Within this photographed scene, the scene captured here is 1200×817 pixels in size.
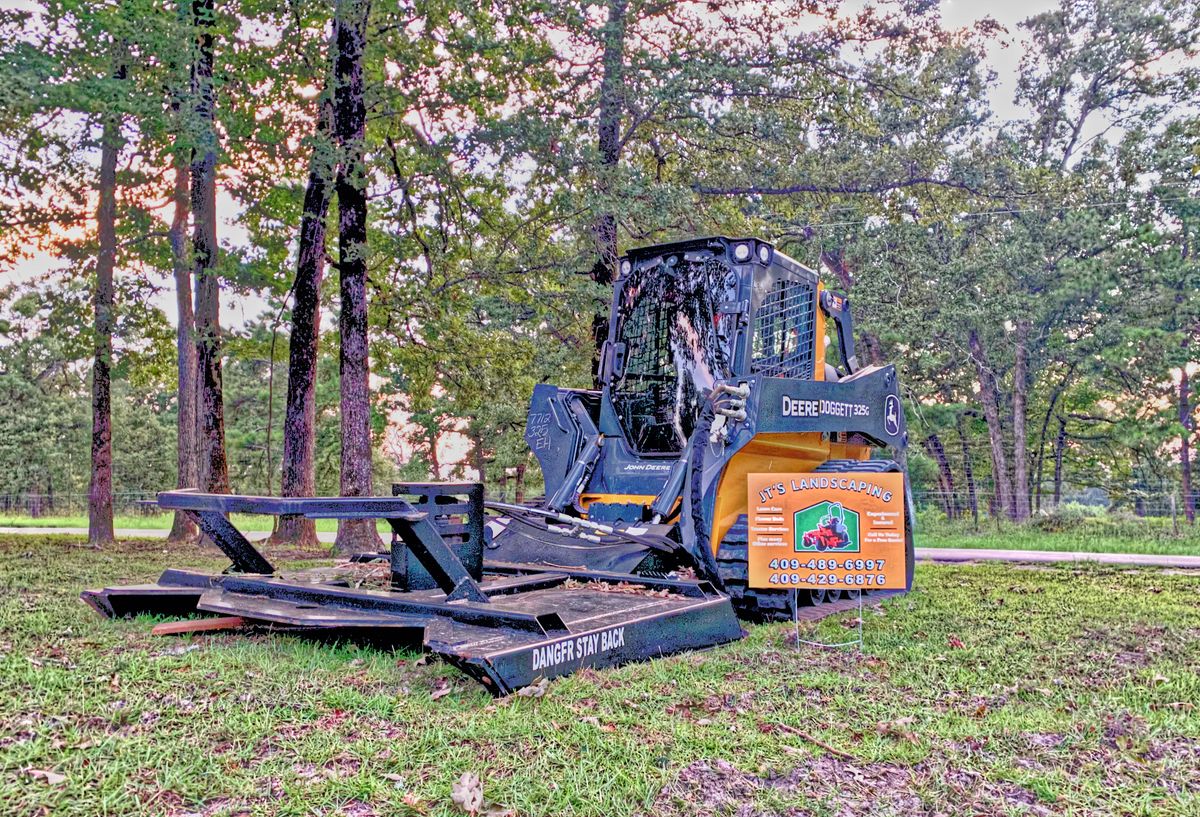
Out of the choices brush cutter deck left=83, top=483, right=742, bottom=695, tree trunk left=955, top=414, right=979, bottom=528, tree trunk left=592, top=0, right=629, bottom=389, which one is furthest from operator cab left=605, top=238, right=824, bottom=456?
tree trunk left=955, top=414, right=979, bottom=528

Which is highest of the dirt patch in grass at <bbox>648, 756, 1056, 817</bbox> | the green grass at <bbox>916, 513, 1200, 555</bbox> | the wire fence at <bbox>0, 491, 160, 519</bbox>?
the dirt patch in grass at <bbox>648, 756, 1056, 817</bbox>

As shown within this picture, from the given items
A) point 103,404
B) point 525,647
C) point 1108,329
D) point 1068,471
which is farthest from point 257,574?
point 1068,471

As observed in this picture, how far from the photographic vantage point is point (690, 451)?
6602mm

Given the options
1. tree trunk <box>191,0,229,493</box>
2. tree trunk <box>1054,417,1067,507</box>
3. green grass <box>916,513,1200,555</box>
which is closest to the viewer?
tree trunk <box>191,0,229,493</box>

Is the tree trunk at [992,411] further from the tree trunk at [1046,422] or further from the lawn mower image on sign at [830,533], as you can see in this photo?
the lawn mower image on sign at [830,533]

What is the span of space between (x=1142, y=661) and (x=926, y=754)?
2746mm

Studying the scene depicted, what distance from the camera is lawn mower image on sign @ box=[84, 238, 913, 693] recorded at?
4.78 metres

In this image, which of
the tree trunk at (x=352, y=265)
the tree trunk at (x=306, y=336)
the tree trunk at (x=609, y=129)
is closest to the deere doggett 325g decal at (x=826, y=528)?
the tree trunk at (x=609, y=129)

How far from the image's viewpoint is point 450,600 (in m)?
4.85

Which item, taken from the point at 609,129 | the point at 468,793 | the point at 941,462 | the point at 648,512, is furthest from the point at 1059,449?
the point at 468,793

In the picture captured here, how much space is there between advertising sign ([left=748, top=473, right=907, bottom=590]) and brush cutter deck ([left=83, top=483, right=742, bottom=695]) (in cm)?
46

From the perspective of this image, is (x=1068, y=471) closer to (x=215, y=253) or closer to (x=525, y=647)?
(x=215, y=253)

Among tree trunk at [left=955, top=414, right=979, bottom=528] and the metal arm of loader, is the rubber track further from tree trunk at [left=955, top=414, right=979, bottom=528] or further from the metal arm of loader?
tree trunk at [left=955, top=414, right=979, bottom=528]

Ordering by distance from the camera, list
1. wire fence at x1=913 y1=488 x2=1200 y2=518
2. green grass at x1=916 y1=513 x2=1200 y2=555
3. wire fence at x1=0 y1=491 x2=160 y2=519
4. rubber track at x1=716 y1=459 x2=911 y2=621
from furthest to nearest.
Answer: wire fence at x1=0 y1=491 x2=160 y2=519 → wire fence at x1=913 y1=488 x2=1200 y2=518 → green grass at x1=916 y1=513 x2=1200 y2=555 → rubber track at x1=716 y1=459 x2=911 y2=621
